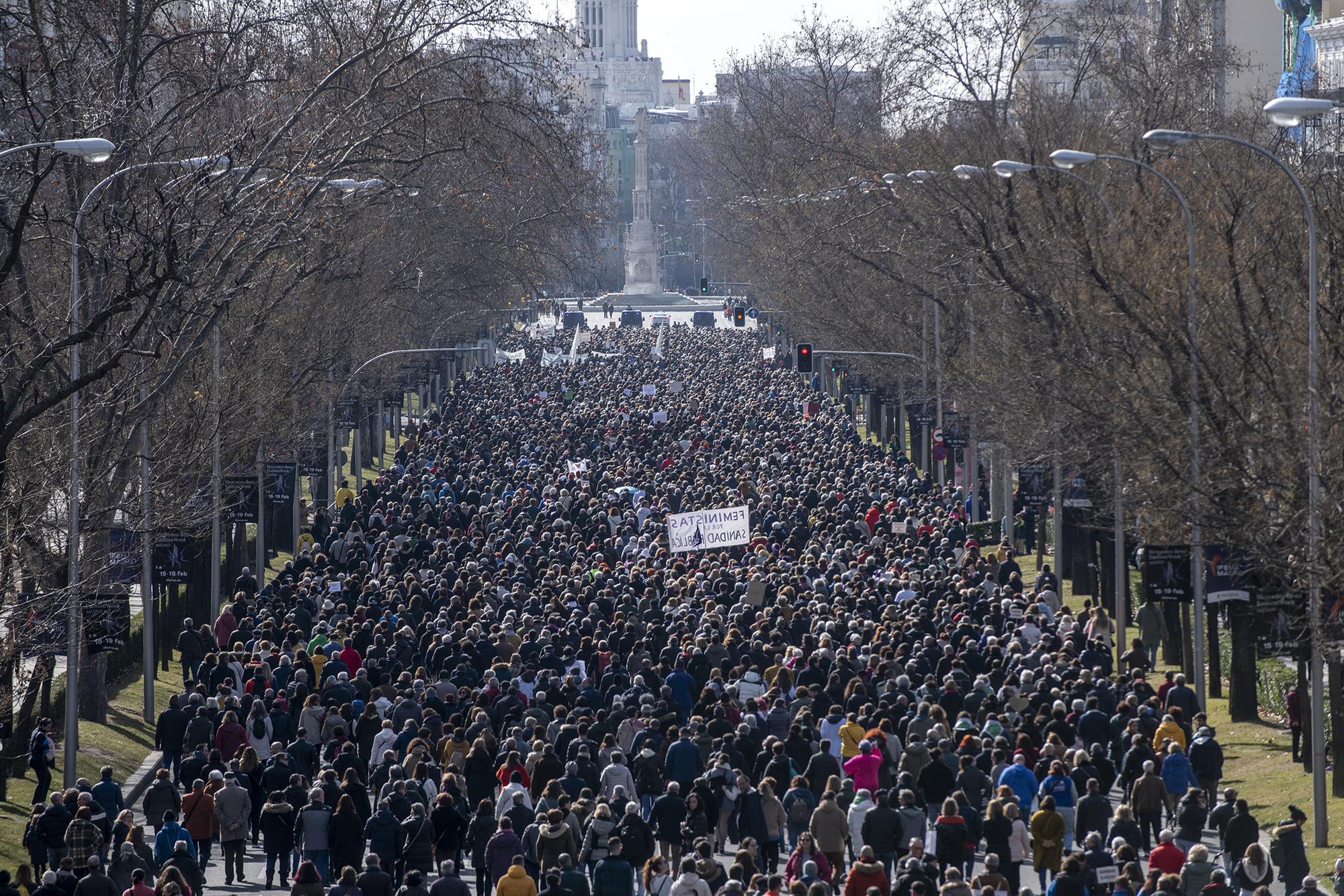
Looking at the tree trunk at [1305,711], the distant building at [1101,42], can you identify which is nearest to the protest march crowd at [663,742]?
the tree trunk at [1305,711]

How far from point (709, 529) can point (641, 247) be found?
138795mm

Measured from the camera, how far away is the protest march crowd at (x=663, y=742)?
15.2m

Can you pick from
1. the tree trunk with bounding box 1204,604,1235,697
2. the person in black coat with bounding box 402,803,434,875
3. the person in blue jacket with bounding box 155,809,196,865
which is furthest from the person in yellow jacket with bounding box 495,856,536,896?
the tree trunk with bounding box 1204,604,1235,697

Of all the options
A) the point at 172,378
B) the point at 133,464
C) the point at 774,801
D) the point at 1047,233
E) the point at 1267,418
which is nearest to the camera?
the point at 774,801

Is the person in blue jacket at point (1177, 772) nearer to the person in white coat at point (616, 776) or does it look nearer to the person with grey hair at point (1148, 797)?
the person with grey hair at point (1148, 797)

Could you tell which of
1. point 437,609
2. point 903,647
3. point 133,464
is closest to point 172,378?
point 133,464

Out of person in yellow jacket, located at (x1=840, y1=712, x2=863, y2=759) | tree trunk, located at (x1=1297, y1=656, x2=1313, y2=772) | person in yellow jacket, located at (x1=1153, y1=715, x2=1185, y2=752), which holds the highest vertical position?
person in yellow jacket, located at (x1=840, y1=712, x2=863, y2=759)

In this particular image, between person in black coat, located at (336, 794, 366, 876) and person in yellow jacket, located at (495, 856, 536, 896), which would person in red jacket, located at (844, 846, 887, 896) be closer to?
person in yellow jacket, located at (495, 856, 536, 896)

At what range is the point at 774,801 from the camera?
16688 mm

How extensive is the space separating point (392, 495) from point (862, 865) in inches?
1023

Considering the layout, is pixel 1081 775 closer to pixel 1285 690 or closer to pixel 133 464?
pixel 1285 690

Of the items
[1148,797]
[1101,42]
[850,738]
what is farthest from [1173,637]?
[1101,42]

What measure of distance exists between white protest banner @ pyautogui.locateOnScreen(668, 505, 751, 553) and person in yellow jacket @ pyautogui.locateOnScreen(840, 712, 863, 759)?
11.8 meters

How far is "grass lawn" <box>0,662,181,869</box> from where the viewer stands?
763 inches
